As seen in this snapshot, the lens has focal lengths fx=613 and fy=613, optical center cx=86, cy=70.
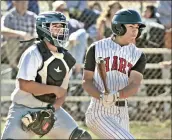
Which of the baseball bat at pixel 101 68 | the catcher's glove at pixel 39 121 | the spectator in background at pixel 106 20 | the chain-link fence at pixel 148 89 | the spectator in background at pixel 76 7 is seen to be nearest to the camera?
the baseball bat at pixel 101 68

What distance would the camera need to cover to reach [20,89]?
18.6ft

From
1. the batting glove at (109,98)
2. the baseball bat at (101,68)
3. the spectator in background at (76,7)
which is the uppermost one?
the baseball bat at (101,68)

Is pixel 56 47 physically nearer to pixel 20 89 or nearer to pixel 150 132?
pixel 20 89

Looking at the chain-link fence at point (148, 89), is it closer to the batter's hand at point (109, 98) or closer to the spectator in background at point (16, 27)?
the spectator in background at point (16, 27)

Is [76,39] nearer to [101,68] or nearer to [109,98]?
[109,98]

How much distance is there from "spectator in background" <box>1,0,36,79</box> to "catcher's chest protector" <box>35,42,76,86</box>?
359 centimetres

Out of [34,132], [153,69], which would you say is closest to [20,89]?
[34,132]

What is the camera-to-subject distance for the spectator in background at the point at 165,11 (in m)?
10.0

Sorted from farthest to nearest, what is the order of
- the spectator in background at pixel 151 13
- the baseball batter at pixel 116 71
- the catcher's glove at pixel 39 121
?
the spectator in background at pixel 151 13, the baseball batter at pixel 116 71, the catcher's glove at pixel 39 121

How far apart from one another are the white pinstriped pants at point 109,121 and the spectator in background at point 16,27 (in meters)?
3.72

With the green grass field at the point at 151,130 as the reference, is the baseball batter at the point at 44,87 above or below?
above

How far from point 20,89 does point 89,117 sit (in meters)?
0.72

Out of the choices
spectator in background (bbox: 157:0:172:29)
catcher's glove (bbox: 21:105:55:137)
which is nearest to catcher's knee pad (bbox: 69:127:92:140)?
catcher's glove (bbox: 21:105:55:137)

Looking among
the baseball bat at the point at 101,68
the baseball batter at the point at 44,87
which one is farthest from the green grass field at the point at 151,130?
the baseball bat at the point at 101,68
